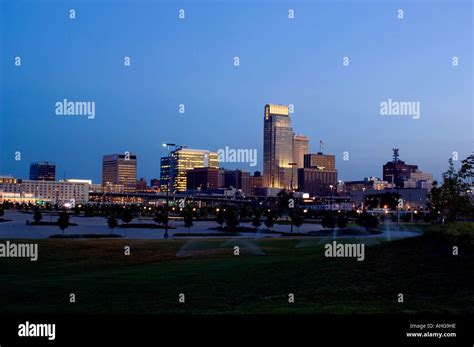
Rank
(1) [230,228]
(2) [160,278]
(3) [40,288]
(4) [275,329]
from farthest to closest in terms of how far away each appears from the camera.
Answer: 1. (1) [230,228]
2. (2) [160,278]
3. (3) [40,288]
4. (4) [275,329]

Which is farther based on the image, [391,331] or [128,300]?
[128,300]

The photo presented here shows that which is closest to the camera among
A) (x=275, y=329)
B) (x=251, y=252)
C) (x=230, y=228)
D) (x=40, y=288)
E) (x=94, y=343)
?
(x=94, y=343)

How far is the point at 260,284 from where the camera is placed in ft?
66.9

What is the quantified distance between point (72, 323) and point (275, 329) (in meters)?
4.94

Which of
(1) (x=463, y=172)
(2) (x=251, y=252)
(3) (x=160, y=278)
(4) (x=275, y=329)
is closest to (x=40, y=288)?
(3) (x=160, y=278)

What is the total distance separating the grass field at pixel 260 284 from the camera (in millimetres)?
16242

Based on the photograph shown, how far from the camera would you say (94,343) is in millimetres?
12844

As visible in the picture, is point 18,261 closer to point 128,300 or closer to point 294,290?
point 128,300

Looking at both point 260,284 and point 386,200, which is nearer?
point 260,284

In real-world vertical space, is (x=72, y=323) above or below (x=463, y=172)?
below

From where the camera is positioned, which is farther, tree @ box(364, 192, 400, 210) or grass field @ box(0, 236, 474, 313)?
tree @ box(364, 192, 400, 210)

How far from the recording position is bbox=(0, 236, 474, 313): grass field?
16.2 m

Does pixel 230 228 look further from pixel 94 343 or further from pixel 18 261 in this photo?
pixel 94 343

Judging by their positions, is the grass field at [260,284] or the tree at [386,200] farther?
the tree at [386,200]
